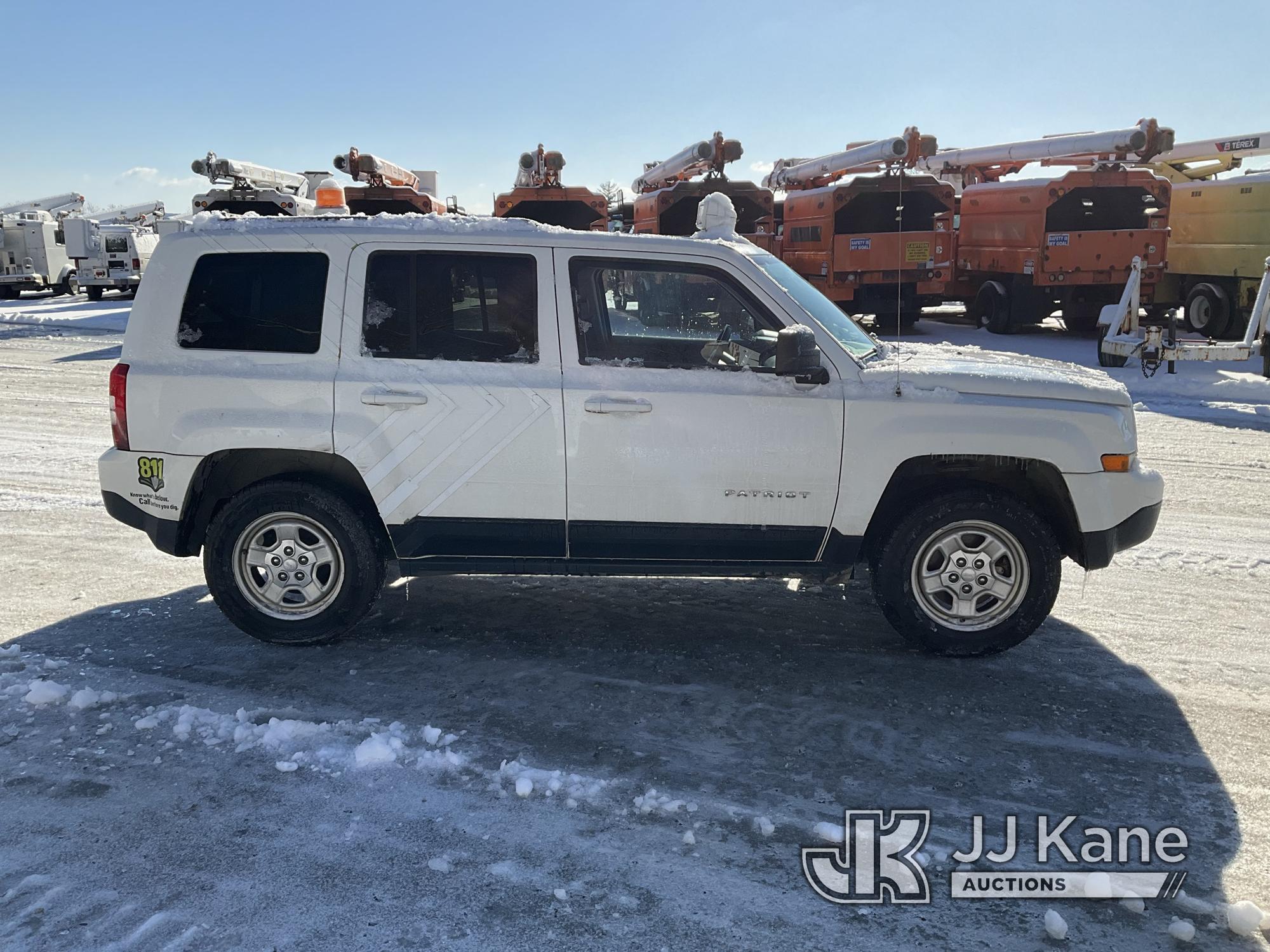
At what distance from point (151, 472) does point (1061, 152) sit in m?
17.2

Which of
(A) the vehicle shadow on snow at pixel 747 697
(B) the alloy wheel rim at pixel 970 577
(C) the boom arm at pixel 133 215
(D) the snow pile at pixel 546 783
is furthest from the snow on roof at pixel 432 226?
(C) the boom arm at pixel 133 215

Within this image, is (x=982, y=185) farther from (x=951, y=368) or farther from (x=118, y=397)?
(x=118, y=397)

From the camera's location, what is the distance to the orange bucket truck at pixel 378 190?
59.6 feet

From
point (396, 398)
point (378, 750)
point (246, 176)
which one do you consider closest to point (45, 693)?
point (378, 750)

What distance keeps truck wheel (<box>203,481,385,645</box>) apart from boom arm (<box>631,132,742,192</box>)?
1462 cm

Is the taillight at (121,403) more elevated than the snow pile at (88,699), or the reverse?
the taillight at (121,403)

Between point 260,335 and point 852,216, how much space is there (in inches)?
602

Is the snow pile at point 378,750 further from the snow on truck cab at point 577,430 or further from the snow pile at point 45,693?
the snow pile at point 45,693

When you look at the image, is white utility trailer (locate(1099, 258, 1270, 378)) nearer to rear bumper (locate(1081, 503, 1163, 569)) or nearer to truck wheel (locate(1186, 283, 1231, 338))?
truck wheel (locate(1186, 283, 1231, 338))

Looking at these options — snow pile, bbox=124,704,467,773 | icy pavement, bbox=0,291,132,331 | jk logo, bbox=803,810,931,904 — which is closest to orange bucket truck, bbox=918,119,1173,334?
jk logo, bbox=803,810,931,904

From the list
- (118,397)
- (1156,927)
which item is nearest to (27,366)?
(118,397)

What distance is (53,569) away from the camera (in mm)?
6094

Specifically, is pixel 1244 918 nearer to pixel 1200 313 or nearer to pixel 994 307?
pixel 994 307

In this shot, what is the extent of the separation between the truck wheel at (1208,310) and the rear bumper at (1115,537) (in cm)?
1573
